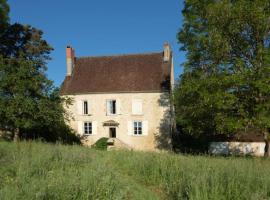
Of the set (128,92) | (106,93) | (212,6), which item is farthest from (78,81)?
(212,6)

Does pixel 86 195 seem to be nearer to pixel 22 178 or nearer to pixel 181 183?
pixel 22 178

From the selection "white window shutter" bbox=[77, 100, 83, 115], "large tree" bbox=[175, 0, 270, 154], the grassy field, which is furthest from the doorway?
the grassy field

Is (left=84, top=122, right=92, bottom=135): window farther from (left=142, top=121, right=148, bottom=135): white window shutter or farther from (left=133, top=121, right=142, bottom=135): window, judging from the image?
(left=142, top=121, right=148, bottom=135): white window shutter

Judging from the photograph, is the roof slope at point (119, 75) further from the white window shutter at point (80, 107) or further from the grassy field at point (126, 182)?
the grassy field at point (126, 182)

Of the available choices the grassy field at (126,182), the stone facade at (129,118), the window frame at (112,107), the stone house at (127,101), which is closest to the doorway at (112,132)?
the stone house at (127,101)

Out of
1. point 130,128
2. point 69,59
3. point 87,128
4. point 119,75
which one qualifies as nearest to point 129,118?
point 130,128

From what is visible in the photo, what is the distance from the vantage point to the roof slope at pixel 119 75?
95.1 feet

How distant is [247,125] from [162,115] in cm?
1308

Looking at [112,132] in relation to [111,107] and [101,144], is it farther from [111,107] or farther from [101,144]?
[101,144]

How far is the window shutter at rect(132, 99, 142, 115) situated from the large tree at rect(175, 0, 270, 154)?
10378 mm

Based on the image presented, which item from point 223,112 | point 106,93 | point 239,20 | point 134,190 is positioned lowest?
point 134,190

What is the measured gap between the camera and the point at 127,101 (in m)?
29.1

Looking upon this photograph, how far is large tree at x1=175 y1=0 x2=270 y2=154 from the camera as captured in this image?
15.4m

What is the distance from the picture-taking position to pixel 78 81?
30.9m
